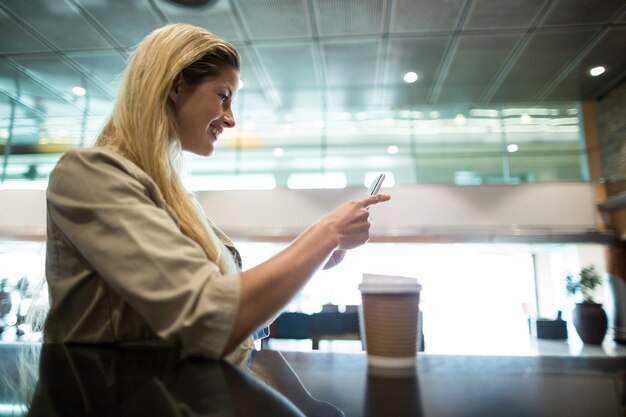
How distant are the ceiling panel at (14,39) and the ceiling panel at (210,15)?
5.88ft

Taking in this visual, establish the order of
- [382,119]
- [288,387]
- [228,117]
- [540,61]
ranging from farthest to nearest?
1. [382,119]
2. [540,61]
3. [228,117]
4. [288,387]

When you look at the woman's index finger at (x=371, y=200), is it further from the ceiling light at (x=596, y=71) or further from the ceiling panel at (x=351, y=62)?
the ceiling light at (x=596, y=71)

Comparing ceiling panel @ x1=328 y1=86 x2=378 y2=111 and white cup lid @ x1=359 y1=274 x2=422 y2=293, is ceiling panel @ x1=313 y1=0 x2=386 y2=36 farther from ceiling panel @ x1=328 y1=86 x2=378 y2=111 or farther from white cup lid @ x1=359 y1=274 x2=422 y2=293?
white cup lid @ x1=359 y1=274 x2=422 y2=293

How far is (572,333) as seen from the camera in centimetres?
793

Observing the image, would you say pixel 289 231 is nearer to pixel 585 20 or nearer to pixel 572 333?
pixel 585 20

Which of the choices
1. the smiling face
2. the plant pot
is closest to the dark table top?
the smiling face

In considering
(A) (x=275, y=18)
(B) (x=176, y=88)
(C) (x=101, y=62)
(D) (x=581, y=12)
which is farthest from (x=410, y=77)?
(B) (x=176, y=88)

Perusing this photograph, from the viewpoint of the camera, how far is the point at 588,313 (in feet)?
20.7

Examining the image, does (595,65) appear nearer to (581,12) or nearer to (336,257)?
(581,12)

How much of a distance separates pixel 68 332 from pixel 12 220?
7420 millimetres

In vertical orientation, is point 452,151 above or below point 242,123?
below

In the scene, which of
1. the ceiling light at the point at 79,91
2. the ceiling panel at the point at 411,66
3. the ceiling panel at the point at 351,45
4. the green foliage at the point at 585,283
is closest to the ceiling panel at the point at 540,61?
the ceiling panel at the point at 351,45

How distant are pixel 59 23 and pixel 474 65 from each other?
17.2ft

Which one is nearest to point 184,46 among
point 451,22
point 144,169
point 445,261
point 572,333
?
point 144,169
